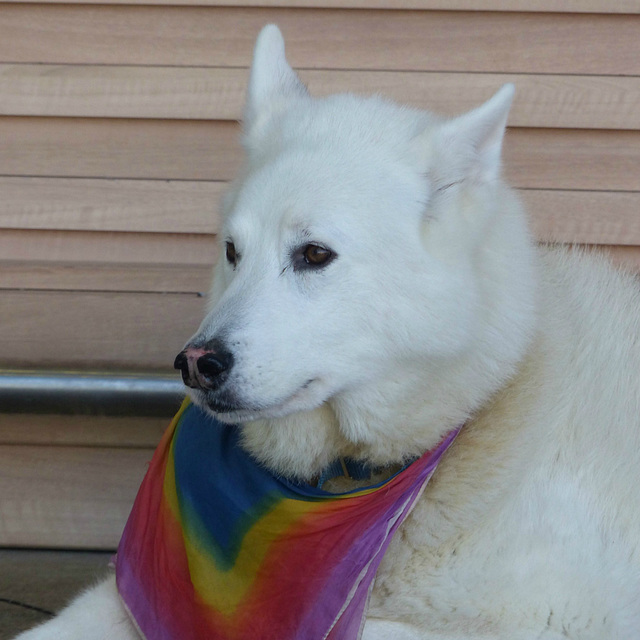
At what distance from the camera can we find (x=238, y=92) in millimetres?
3525

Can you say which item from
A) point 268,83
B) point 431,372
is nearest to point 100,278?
point 268,83

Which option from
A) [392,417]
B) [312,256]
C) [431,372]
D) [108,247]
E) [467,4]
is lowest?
[108,247]

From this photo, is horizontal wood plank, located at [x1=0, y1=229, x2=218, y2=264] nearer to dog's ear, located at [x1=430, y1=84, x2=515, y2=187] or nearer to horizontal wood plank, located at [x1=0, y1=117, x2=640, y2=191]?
horizontal wood plank, located at [x1=0, y1=117, x2=640, y2=191]

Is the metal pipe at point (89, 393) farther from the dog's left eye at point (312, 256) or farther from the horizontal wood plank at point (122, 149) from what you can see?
the dog's left eye at point (312, 256)

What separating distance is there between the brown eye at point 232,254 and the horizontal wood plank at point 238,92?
1.49 meters

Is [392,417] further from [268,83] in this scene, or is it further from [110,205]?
[110,205]

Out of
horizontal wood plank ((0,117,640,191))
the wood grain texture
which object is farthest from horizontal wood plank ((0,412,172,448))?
horizontal wood plank ((0,117,640,191))

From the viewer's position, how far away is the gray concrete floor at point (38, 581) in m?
3.04

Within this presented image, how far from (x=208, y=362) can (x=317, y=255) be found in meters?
0.40

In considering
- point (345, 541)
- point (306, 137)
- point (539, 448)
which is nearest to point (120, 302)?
point (306, 137)

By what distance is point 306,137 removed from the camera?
7.29ft

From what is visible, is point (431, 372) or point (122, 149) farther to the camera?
point (122, 149)

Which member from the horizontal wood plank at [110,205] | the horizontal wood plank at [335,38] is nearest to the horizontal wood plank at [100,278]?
the horizontal wood plank at [110,205]

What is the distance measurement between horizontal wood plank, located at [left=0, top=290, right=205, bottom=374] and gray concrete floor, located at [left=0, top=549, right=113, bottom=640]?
880mm
